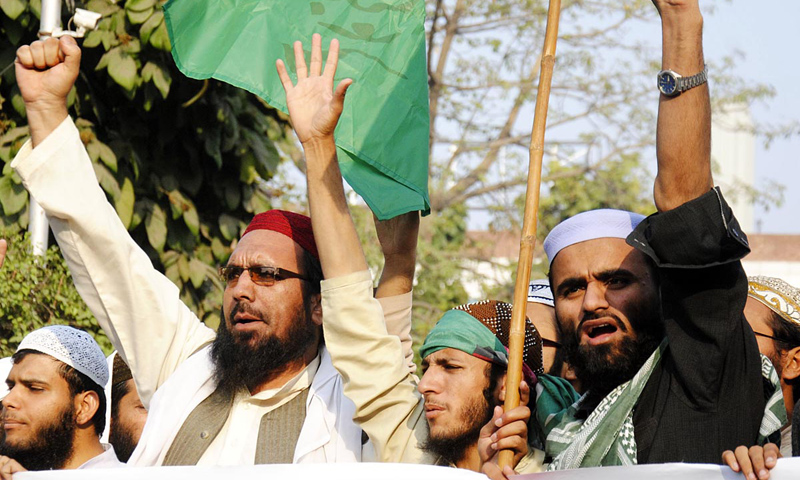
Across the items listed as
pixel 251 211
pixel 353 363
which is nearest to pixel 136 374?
pixel 353 363

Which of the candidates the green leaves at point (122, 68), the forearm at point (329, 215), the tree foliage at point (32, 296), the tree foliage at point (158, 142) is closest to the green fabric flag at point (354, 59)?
the forearm at point (329, 215)

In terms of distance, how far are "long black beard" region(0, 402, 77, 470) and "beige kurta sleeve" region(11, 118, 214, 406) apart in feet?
2.76

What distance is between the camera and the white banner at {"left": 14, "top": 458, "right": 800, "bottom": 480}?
2.59 m

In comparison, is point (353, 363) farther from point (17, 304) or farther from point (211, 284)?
point (211, 284)

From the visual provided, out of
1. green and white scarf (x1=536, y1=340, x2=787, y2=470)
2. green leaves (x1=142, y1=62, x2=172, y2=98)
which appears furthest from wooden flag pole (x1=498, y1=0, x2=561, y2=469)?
green leaves (x1=142, y1=62, x2=172, y2=98)

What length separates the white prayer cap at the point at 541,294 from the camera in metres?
4.59

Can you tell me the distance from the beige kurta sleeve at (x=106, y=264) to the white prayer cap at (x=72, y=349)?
33.7 inches

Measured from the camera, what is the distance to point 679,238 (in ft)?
9.00

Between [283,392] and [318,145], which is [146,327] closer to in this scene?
[283,392]

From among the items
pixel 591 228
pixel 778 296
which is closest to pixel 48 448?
pixel 591 228

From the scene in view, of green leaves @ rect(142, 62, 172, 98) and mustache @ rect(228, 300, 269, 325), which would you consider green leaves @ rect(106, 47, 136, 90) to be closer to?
green leaves @ rect(142, 62, 172, 98)

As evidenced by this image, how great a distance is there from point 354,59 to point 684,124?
4.24 feet

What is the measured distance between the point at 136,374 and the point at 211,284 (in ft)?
10.3

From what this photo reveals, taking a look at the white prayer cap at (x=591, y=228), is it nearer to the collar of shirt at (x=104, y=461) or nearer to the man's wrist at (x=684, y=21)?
the man's wrist at (x=684, y=21)
